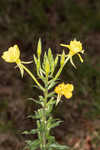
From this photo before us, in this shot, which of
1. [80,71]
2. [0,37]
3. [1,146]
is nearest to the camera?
[1,146]

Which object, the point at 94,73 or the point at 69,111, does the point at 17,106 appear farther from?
the point at 94,73

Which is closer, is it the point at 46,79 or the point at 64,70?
the point at 46,79

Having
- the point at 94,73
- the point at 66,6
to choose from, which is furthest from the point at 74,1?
the point at 94,73

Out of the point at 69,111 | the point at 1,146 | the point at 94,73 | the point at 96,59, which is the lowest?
the point at 1,146

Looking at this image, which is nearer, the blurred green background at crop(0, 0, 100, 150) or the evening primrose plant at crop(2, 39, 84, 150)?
the evening primrose plant at crop(2, 39, 84, 150)

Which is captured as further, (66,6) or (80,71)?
(66,6)

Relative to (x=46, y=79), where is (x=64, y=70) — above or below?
above

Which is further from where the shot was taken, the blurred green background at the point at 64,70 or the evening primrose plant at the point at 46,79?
the blurred green background at the point at 64,70

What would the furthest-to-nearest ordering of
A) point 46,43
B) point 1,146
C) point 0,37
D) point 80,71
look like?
point 0,37 → point 46,43 → point 80,71 → point 1,146
